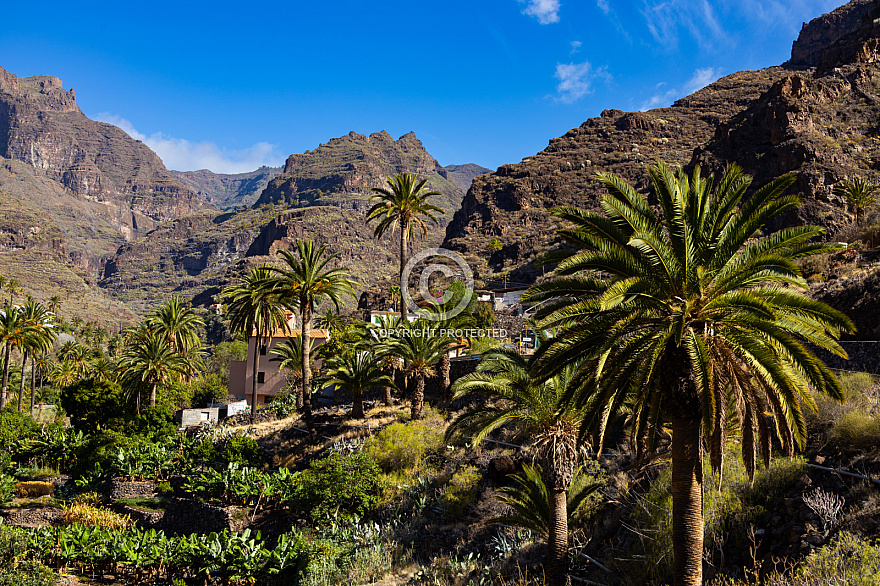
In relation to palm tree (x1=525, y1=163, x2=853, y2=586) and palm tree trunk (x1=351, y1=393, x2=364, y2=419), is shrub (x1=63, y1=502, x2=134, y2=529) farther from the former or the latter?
palm tree (x1=525, y1=163, x2=853, y2=586)

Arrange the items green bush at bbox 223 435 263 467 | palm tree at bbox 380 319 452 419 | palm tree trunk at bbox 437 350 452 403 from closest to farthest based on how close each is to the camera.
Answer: palm tree at bbox 380 319 452 419, palm tree trunk at bbox 437 350 452 403, green bush at bbox 223 435 263 467

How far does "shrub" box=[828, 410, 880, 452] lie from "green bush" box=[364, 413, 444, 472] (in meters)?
14.7

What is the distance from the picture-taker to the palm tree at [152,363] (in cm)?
3775

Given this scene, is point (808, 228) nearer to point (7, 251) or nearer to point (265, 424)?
point (265, 424)

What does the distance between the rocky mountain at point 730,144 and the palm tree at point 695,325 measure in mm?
26709

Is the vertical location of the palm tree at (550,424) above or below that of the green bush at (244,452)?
above

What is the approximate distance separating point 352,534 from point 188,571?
21.6 feet

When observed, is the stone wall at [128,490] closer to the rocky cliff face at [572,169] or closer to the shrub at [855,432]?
the shrub at [855,432]

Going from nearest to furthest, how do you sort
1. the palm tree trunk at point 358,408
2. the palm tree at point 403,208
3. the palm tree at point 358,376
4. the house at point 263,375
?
the palm tree at point 358,376 < the palm tree trunk at point 358,408 < the palm tree at point 403,208 < the house at point 263,375

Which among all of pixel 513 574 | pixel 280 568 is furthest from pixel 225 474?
pixel 513 574

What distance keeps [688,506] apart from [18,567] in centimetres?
2031

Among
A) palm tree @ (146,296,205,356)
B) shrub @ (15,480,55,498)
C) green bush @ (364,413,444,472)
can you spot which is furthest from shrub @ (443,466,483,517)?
palm tree @ (146,296,205,356)

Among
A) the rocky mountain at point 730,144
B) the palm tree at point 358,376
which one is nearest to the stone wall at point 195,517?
the palm tree at point 358,376

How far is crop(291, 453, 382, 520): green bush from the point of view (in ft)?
72.1
